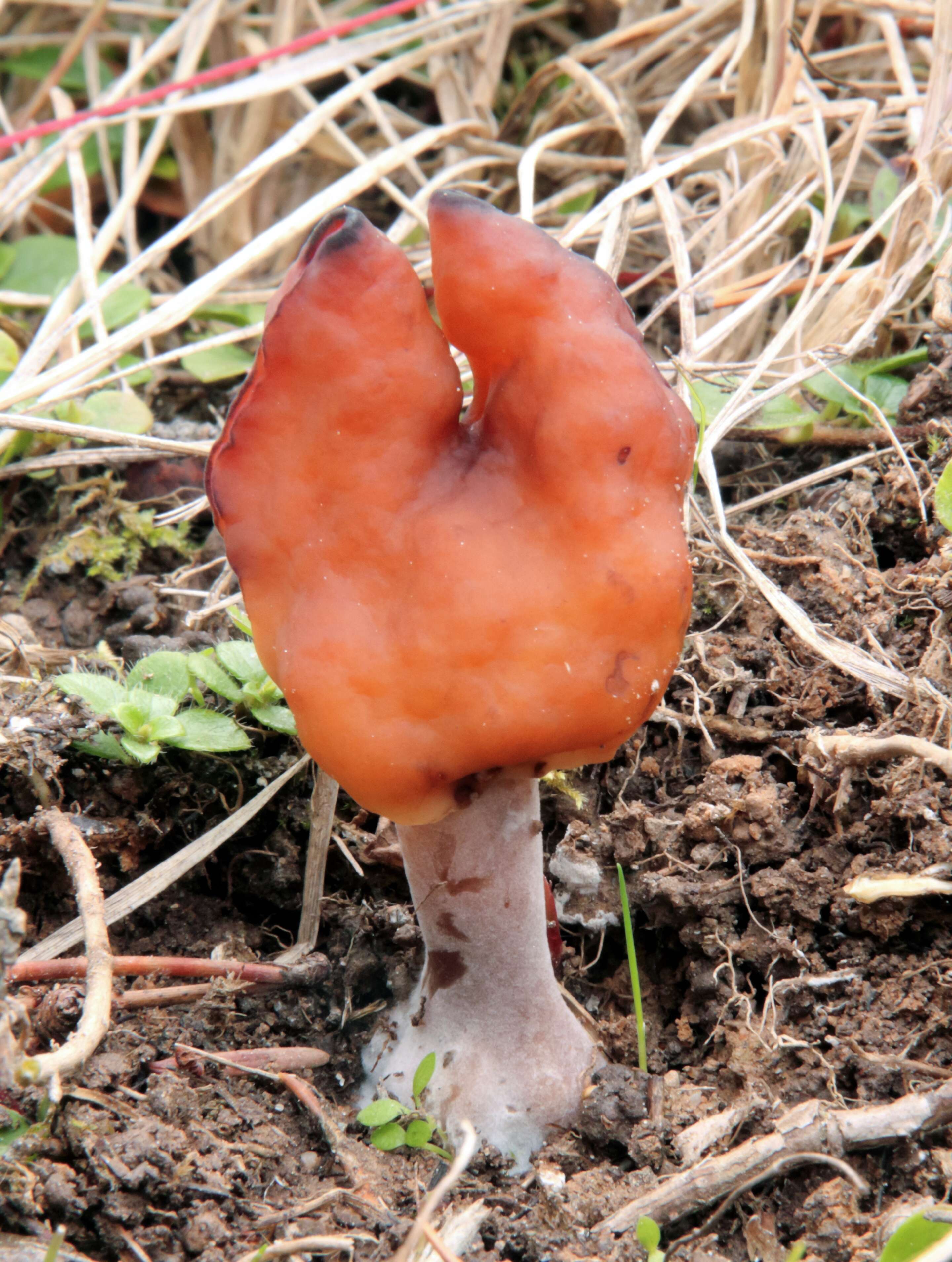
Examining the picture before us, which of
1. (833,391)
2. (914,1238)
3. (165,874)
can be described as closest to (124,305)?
(165,874)

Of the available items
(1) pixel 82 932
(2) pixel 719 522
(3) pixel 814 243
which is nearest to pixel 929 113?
(3) pixel 814 243

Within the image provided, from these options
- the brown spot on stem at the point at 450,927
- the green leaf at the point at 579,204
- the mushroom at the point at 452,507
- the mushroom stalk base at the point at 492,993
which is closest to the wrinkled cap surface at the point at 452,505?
the mushroom at the point at 452,507

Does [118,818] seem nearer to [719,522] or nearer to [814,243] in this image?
[719,522]

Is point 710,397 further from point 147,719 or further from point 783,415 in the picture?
point 147,719

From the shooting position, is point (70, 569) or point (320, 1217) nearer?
point (320, 1217)

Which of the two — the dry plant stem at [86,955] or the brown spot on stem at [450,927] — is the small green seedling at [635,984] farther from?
the dry plant stem at [86,955]

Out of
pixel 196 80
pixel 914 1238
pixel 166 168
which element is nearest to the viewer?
pixel 914 1238
